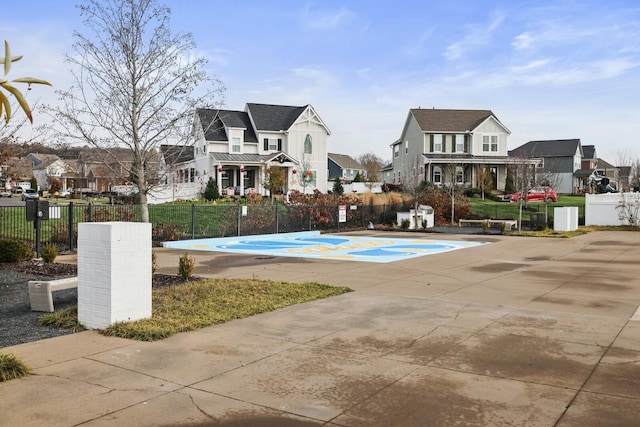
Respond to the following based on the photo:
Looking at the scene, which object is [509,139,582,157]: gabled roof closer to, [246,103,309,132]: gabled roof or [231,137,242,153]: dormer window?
[246,103,309,132]: gabled roof

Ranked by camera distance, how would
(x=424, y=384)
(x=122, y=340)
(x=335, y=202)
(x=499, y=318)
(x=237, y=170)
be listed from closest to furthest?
(x=424, y=384), (x=122, y=340), (x=499, y=318), (x=335, y=202), (x=237, y=170)

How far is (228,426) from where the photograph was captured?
170 inches

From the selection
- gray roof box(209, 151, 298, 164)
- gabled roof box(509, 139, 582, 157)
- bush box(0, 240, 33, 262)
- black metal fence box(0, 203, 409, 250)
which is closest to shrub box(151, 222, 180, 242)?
black metal fence box(0, 203, 409, 250)

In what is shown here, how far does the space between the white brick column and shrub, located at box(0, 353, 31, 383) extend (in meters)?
1.81

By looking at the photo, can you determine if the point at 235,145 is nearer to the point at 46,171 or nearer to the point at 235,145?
the point at 235,145

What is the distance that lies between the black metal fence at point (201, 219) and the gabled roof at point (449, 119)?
21.6 metres

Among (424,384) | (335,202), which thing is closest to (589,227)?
(335,202)

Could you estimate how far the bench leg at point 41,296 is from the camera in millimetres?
8461

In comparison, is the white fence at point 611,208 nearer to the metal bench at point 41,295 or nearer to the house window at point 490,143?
the house window at point 490,143

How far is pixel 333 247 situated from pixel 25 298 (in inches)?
508

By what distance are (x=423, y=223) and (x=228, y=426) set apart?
29.7 m

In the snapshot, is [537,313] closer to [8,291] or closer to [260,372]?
[260,372]

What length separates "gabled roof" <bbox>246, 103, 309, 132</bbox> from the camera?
51.9 metres

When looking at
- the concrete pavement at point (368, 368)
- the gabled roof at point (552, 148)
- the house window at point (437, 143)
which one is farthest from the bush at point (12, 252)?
the gabled roof at point (552, 148)
